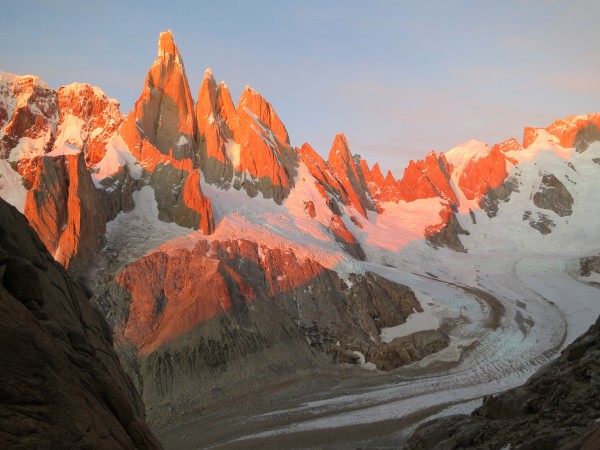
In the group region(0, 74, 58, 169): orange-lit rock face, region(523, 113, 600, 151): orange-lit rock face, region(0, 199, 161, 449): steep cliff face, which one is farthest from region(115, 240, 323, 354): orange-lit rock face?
region(523, 113, 600, 151): orange-lit rock face

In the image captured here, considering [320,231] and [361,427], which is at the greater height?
[320,231]

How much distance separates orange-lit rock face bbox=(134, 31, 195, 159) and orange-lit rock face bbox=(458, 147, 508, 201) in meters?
61.7

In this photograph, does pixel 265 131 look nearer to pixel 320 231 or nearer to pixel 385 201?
pixel 320 231

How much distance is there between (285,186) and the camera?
82.0 m

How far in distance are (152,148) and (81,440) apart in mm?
63363

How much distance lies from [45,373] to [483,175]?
4605 inches

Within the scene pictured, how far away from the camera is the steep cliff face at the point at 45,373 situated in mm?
9062

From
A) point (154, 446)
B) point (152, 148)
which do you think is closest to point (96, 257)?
point (152, 148)

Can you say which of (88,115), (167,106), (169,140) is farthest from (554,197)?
(88,115)

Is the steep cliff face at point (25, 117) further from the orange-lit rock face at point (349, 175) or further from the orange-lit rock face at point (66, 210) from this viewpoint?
the orange-lit rock face at point (349, 175)

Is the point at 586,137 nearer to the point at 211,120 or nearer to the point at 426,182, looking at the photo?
the point at 426,182

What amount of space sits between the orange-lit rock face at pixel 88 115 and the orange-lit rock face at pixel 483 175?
70726mm

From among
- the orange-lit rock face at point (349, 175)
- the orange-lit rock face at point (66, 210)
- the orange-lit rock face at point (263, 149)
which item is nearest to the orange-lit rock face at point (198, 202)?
the orange-lit rock face at point (66, 210)

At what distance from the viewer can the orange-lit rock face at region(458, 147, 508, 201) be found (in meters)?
116
